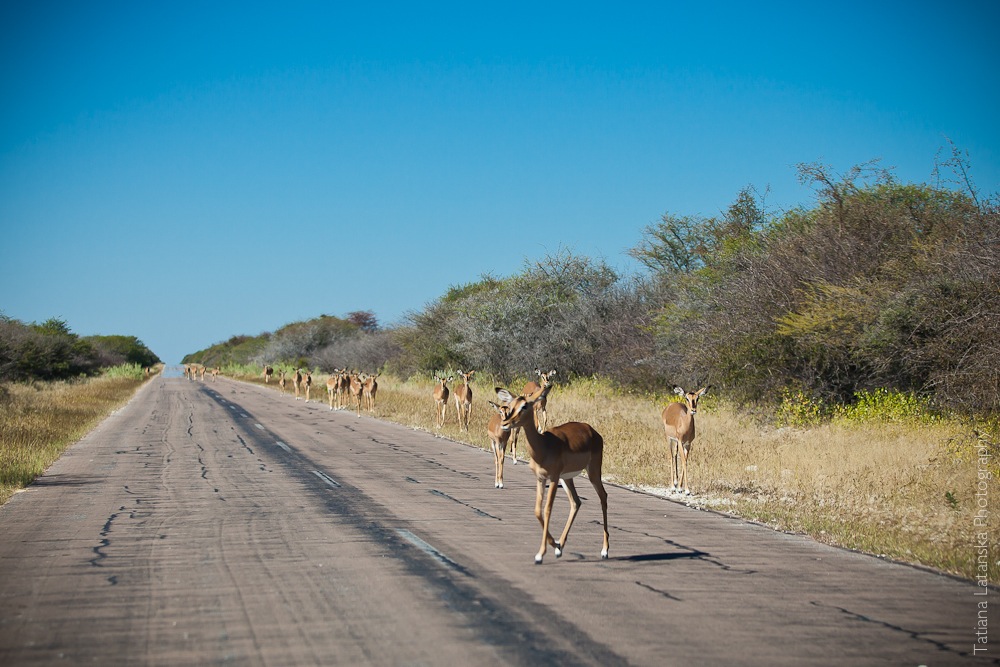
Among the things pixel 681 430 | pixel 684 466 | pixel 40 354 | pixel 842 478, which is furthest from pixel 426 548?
pixel 40 354

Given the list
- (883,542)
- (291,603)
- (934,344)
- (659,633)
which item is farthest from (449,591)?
(934,344)

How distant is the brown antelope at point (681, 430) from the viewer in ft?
45.1

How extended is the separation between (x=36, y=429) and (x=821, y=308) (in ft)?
64.3

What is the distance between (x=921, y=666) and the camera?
17.7ft

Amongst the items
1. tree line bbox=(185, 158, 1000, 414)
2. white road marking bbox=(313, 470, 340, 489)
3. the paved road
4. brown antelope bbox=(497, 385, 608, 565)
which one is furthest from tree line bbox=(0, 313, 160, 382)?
brown antelope bbox=(497, 385, 608, 565)

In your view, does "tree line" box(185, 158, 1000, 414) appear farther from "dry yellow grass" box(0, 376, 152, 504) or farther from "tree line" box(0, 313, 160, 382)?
"tree line" box(0, 313, 160, 382)

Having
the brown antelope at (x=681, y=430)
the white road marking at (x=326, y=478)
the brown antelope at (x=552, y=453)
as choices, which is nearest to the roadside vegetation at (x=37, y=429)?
the white road marking at (x=326, y=478)

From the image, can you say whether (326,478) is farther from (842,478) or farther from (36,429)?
(36,429)

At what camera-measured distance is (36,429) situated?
22.1 m

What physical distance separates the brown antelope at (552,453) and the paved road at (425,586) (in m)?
0.46

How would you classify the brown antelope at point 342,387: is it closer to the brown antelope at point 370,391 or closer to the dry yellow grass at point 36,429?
the brown antelope at point 370,391

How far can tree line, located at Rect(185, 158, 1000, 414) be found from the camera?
592 inches

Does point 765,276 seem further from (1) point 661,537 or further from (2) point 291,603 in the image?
(2) point 291,603

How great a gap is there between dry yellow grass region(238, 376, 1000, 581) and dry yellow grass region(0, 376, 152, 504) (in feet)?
32.2
